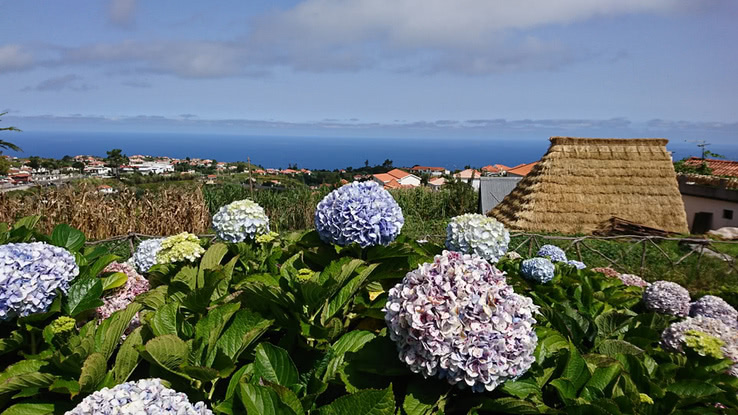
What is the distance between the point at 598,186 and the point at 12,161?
2313 cm

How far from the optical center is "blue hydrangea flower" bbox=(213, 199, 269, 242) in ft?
7.32

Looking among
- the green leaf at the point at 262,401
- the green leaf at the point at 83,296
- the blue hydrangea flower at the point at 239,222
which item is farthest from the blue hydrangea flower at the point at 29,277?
the green leaf at the point at 262,401

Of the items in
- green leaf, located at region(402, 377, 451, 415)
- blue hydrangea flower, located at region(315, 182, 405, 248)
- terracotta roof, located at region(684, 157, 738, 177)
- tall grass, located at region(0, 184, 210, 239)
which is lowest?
tall grass, located at region(0, 184, 210, 239)

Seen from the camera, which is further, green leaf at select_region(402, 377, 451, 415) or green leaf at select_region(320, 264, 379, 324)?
green leaf at select_region(320, 264, 379, 324)

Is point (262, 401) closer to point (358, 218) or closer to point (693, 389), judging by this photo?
point (358, 218)

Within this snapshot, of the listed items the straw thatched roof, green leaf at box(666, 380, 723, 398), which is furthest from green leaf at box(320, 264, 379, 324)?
the straw thatched roof

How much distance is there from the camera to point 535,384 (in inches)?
51.3

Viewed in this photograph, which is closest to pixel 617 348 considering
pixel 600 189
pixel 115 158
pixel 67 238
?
pixel 67 238

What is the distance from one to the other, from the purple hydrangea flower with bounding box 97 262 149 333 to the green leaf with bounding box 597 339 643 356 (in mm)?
1714

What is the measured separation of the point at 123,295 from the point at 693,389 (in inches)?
82.4

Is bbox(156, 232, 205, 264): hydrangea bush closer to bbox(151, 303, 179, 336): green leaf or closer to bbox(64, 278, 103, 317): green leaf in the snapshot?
bbox(64, 278, 103, 317): green leaf

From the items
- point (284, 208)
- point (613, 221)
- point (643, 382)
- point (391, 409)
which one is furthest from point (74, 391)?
point (613, 221)

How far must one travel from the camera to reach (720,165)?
2061 centimetres

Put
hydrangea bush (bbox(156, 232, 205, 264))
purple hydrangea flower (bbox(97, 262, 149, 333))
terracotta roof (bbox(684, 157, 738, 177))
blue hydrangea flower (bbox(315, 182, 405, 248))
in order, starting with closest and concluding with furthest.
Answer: purple hydrangea flower (bbox(97, 262, 149, 333))
blue hydrangea flower (bbox(315, 182, 405, 248))
hydrangea bush (bbox(156, 232, 205, 264))
terracotta roof (bbox(684, 157, 738, 177))
